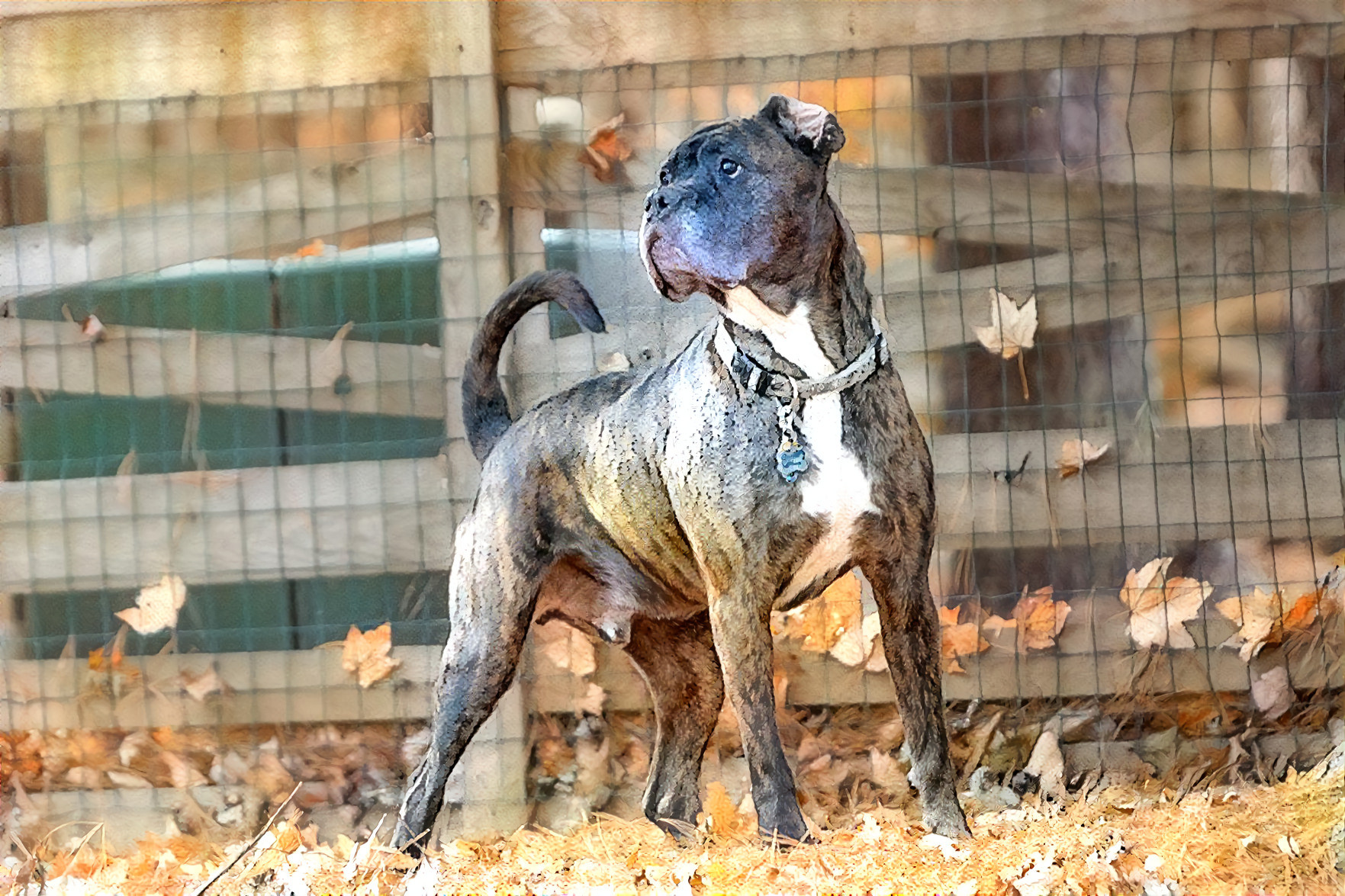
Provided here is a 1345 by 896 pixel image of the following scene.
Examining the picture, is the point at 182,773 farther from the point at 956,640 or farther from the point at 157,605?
the point at 956,640

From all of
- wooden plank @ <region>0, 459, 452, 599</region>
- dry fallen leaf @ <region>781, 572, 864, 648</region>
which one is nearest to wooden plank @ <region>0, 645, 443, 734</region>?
wooden plank @ <region>0, 459, 452, 599</region>

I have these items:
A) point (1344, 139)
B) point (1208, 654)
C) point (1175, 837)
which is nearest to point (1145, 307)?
point (1344, 139)

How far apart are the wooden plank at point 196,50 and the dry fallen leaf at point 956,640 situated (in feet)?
6.79

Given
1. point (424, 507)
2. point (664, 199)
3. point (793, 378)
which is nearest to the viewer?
point (664, 199)

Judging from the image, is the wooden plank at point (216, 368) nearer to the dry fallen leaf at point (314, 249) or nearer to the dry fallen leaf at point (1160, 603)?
the dry fallen leaf at point (314, 249)

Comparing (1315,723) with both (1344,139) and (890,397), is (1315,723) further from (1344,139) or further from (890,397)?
(890,397)

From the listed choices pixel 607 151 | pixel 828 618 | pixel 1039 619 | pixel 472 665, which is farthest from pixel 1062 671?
pixel 607 151

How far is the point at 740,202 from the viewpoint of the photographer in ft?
7.99

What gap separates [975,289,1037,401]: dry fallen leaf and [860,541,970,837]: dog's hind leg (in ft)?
3.60

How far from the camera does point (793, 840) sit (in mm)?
2559

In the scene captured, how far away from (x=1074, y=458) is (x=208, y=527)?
239 cm

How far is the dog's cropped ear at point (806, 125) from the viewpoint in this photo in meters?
2.51

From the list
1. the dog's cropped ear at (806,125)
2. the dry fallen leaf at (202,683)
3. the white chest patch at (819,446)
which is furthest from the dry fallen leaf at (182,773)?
the dog's cropped ear at (806,125)

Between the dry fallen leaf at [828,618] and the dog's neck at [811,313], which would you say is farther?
the dry fallen leaf at [828,618]
